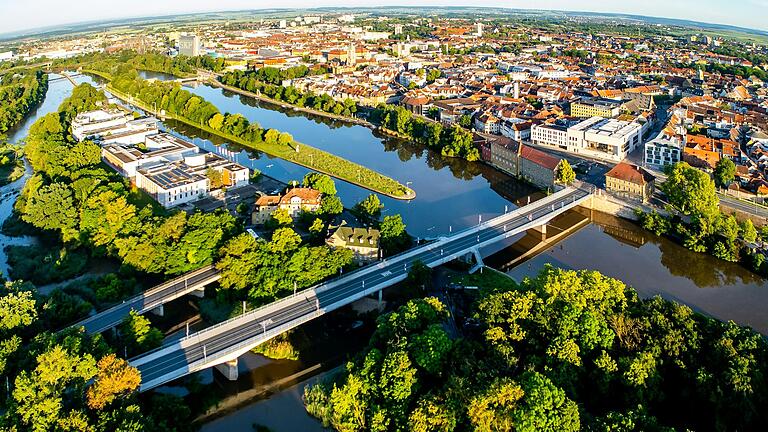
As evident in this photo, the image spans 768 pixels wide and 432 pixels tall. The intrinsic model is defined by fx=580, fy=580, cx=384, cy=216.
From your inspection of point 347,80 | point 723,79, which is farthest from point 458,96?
point 723,79

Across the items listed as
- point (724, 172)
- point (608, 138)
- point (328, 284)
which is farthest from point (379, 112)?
point (328, 284)

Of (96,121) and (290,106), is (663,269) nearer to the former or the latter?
(96,121)

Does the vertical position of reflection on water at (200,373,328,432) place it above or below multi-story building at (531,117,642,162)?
below

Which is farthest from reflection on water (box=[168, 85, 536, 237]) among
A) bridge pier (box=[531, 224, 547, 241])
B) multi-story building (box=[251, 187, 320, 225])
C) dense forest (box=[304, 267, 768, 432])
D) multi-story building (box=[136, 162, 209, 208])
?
dense forest (box=[304, 267, 768, 432])

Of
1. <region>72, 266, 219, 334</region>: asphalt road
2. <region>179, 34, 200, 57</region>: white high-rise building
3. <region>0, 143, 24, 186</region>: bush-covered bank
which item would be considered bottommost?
<region>72, 266, 219, 334</region>: asphalt road

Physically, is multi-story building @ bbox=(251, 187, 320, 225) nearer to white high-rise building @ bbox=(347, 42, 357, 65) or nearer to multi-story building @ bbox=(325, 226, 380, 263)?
multi-story building @ bbox=(325, 226, 380, 263)

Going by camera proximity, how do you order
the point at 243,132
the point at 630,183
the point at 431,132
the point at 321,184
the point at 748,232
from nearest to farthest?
the point at 748,232, the point at 321,184, the point at 630,183, the point at 431,132, the point at 243,132

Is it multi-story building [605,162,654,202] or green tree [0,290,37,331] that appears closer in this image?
green tree [0,290,37,331]
